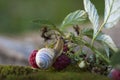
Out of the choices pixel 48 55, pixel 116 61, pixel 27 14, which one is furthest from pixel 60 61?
pixel 27 14

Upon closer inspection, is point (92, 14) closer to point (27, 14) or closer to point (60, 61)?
point (60, 61)

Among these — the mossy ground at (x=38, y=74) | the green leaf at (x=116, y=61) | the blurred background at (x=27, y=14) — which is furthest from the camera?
the blurred background at (x=27, y=14)

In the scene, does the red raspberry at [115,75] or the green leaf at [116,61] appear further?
the red raspberry at [115,75]

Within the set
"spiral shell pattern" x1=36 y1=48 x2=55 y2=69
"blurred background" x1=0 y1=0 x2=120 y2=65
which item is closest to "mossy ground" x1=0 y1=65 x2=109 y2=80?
"spiral shell pattern" x1=36 y1=48 x2=55 y2=69

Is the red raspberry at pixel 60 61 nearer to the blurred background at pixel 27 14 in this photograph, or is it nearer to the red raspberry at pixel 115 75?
the red raspberry at pixel 115 75

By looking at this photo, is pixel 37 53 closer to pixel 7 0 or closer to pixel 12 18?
pixel 12 18

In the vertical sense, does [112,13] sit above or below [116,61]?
above

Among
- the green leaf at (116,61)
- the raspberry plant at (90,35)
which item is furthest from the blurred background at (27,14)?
the green leaf at (116,61)
